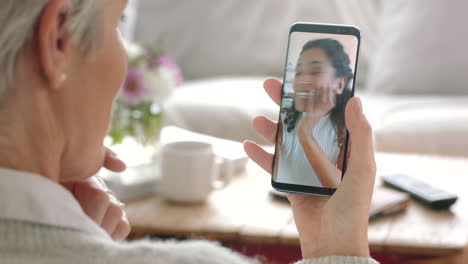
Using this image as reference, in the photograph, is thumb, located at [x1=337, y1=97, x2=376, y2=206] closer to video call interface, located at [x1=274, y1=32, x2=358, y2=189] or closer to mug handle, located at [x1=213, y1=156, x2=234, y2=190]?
video call interface, located at [x1=274, y1=32, x2=358, y2=189]

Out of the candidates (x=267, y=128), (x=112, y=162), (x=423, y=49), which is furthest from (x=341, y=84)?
(x=423, y=49)

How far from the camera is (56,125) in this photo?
539mm

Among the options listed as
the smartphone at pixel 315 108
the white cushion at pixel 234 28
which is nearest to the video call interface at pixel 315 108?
the smartphone at pixel 315 108

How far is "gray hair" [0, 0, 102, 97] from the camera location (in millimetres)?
475

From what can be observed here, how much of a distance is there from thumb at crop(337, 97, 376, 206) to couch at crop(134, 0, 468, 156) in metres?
1.34

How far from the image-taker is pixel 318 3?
270 cm

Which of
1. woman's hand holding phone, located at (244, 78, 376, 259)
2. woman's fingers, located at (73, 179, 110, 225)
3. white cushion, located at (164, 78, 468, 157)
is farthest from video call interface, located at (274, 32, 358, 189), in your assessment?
white cushion, located at (164, 78, 468, 157)

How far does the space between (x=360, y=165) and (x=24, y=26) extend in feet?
1.53

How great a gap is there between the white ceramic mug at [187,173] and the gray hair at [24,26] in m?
0.80

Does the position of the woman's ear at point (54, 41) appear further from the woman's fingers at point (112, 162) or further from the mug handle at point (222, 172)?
the mug handle at point (222, 172)

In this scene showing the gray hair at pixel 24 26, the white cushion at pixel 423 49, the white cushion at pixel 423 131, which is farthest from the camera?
the white cushion at pixel 423 49

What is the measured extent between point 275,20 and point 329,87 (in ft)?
6.06

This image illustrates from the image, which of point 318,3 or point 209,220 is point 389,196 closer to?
point 209,220

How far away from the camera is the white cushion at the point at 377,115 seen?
211 cm
